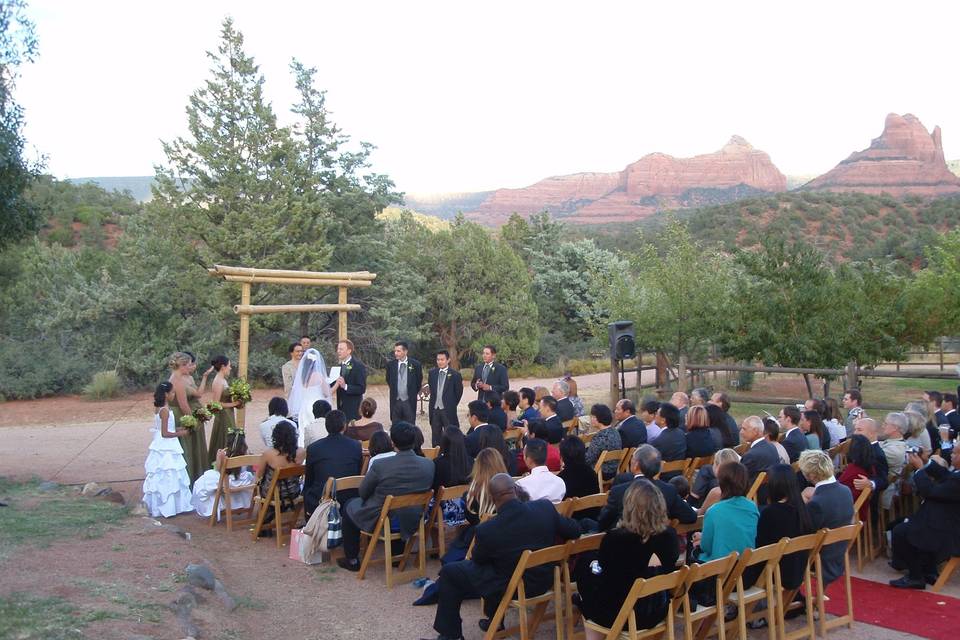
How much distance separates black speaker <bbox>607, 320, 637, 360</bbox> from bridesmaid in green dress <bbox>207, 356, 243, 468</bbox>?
6.60 metres

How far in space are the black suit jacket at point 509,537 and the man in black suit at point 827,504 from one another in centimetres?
170

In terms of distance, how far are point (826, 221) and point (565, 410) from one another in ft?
162

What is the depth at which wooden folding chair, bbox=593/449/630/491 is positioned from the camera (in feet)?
23.6

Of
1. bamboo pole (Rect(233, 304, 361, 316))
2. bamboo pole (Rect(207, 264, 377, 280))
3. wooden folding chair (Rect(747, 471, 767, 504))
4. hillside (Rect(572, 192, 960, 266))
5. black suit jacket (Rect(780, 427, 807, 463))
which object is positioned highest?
hillside (Rect(572, 192, 960, 266))

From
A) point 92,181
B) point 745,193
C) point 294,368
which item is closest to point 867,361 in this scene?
point 294,368

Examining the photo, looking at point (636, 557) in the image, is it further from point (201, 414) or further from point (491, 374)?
point (491, 374)

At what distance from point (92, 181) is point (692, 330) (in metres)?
44.8

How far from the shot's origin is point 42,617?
4438mm

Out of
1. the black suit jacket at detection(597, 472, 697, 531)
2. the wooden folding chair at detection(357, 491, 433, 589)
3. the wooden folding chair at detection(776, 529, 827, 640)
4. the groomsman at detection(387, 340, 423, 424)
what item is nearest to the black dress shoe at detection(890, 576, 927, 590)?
the wooden folding chair at detection(776, 529, 827, 640)

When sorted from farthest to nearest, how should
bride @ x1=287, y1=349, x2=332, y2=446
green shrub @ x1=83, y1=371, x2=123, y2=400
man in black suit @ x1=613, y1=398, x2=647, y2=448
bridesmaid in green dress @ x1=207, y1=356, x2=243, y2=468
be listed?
1. green shrub @ x1=83, y1=371, x2=123, y2=400
2. bride @ x1=287, y1=349, x2=332, y2=446
3. bridesmaid in green dress @ x1=207, y1=356, x2=243, y2=468
4. man in black suit @ x1=613, y1=398, x2=647, y2=448

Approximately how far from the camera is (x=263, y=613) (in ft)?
18.6

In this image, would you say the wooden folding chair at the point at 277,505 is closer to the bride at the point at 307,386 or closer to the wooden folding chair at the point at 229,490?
the wooden folding chair at the point at 229,490

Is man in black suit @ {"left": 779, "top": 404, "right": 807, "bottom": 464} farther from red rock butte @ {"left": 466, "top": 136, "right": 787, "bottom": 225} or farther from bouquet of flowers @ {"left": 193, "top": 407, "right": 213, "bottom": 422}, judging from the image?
red rock butte @ {"left": 466, "top": 136, "right": 787, "bottom": 225}

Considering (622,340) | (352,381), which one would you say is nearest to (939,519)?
(352,381)
